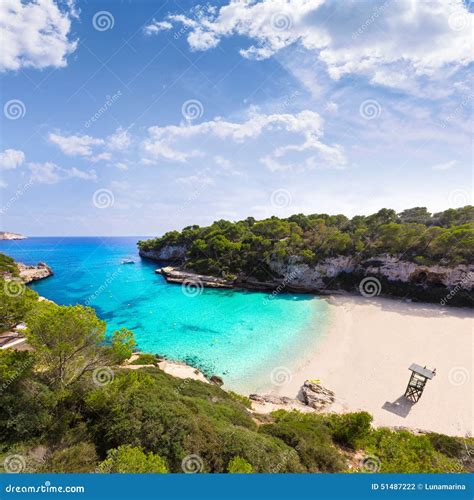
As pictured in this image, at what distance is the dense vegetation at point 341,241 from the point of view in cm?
3303

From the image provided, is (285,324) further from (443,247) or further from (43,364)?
(443,247)

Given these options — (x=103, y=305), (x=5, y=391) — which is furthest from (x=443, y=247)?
(x=103, y=305)

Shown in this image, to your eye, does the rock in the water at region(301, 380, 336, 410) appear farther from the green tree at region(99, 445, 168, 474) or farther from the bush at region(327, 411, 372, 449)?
the green tree at region(99, 445, 168, 474)

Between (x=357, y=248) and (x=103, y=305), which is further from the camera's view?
(x=357, y=248)

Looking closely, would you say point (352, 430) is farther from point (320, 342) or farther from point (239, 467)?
point (320, 342)

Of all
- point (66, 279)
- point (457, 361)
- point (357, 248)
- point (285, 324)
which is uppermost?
point (357, 248)

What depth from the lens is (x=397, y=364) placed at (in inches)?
718

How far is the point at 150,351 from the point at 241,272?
80.1 feet

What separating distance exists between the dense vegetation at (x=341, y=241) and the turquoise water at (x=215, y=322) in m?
7.50

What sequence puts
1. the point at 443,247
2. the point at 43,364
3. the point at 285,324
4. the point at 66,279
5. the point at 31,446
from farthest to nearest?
the point at 66,279
the point at 443,247
the point at 285,324
the point at 43,364
the point at 31,446

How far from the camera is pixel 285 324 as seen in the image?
1039 inches

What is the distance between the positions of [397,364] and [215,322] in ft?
56.3

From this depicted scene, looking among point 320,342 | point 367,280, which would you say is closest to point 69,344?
point 320,342

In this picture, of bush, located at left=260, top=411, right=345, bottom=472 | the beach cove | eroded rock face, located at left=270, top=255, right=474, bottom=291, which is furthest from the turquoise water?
bush, located at left=260, top=411, right=345, bottom=472
